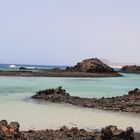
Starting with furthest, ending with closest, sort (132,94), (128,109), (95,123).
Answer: (132,94)
(128,109)
(95,123)

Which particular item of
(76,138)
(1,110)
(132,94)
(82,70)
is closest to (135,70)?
(82,70)

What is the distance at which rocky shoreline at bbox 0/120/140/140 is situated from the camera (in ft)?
42.2

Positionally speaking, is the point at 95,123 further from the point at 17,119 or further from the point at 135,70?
the point at 135,70

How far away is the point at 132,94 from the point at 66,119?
11.3 metres

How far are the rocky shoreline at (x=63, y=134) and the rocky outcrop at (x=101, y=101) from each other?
9.60 metres

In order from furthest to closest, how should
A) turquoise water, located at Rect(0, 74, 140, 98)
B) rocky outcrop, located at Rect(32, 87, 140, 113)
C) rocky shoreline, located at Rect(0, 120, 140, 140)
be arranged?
turquoise water, located at Rect(0, 74, 140, 98), rocky outcrop, located at Rect(32, 87, 140, 113), rocky shoreline, located at Rect(0, 120, 140, 140)

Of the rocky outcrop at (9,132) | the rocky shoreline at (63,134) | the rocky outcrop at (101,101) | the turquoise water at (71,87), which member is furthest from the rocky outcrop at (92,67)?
the rocky outcrop at (9,132)

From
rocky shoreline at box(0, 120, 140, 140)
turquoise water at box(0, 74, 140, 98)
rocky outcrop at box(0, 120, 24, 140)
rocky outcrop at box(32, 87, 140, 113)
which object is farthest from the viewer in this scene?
turquoise water at box(0, 74, 140, 98)

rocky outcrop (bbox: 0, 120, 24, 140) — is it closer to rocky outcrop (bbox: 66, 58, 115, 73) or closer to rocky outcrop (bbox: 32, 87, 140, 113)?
rocky outcrop (bbox: 32, 87, 140, 113)

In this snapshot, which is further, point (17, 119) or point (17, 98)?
point (17, 98)

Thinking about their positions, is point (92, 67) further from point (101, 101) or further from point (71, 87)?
point (101, 101)

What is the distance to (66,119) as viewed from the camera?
20.1 meters

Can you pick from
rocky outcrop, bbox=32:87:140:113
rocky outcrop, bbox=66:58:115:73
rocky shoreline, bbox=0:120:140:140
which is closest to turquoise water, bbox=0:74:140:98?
rocky outcrop, bbox=32:87:140:113

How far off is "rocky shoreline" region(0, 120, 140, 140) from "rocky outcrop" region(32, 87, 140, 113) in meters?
9.60
